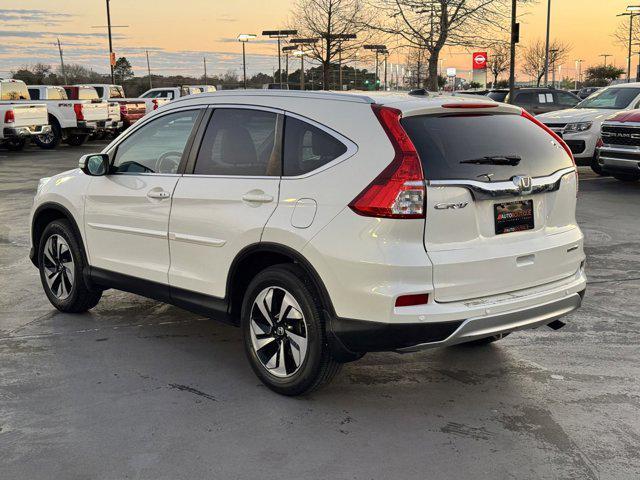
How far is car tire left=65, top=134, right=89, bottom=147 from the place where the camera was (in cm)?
2775

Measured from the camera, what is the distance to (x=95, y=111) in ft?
86.2

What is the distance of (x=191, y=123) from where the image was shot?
16.6ft

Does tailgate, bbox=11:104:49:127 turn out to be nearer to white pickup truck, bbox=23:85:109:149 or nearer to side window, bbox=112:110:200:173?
white pickup truck, bbox=23:85:109:149

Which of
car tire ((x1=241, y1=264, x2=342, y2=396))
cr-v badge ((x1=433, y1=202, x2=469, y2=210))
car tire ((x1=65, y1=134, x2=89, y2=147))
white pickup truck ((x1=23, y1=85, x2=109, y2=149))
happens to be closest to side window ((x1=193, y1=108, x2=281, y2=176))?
car tire ((x1=241, y1=264, x2=342, y2=396))

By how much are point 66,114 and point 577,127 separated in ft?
57.9

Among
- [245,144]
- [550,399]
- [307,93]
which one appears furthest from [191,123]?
[550,399]

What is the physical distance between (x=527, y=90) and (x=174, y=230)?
2011cm

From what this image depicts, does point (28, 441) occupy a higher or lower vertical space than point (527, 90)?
lower

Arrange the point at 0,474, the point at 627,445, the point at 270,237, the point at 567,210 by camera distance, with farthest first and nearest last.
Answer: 1. the point at 567,210
2. the point at 270,237
3. the point at 627,445
4. the point at 0,474

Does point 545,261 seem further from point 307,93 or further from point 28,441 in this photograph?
point 28,441

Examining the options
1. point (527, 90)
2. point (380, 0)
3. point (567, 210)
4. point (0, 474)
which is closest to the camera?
point (0, 474)

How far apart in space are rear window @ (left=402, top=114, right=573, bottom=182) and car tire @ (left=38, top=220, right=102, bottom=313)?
10.2 ft

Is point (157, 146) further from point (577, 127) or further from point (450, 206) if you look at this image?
point (577, 127)

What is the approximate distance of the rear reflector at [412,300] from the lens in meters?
3.74
